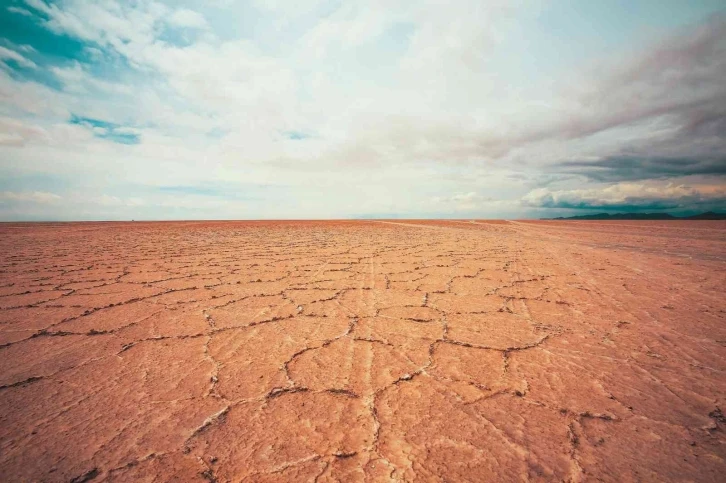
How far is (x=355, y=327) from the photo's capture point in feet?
7.29

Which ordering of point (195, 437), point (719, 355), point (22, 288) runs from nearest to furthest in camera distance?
1. point (195, 437)
2. point (719, 355)
3. point (22, 288)

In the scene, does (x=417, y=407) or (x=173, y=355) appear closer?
(x=417, y=407)

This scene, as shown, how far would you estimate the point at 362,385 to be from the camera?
1.48m

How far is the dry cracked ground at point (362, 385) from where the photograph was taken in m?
1.03

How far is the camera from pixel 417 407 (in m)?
1.32

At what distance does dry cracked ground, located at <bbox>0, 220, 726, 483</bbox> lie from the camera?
1.03m

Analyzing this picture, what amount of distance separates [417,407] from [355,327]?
3.14 ft

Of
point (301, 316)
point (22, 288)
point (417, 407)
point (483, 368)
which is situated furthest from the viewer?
point (22, 288)

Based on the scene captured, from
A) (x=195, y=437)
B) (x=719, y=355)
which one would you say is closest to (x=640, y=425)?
(x=719, y=355)

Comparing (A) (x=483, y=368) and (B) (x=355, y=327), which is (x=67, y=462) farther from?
(A) (x=483, y=368)

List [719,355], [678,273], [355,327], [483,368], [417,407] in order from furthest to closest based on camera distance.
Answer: [678,273] < [355,327] < [719,355] < [483,368] < [417,407]

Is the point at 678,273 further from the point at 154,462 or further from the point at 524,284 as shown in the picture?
the point at 154,462

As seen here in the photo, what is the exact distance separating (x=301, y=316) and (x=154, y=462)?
1448mm

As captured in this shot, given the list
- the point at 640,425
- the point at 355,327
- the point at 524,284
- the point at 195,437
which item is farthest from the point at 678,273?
the point at 195,437
